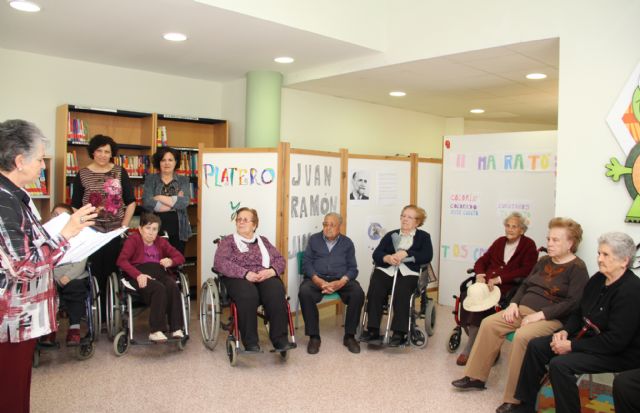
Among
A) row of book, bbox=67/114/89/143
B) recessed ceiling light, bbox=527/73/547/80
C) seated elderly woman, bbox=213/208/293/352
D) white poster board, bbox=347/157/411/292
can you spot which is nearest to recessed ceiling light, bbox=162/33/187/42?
row of book, bbox=67/114/89/143

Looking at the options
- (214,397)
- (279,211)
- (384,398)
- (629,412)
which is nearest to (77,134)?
(279,211)

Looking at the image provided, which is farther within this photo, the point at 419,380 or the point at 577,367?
the point at 419,380

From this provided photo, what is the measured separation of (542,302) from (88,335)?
10.5ft

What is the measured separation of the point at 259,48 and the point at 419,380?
3.22 meters

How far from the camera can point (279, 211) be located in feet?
16.6

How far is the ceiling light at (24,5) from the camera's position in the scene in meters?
4.09

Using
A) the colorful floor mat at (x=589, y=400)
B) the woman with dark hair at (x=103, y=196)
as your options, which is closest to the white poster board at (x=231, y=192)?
the woman with dark hair at (x=103, y=196)

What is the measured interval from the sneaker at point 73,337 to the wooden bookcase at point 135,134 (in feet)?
4.90

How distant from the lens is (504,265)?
451 centimetres

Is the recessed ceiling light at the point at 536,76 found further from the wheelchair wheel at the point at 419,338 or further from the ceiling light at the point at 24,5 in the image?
the ceiling light at the point at 24,5

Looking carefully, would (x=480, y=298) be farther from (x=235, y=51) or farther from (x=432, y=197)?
(x=235, y=51)

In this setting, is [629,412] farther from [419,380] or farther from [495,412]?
[419,380]

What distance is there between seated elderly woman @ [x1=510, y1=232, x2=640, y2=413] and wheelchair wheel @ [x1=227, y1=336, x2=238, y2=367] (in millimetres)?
2118

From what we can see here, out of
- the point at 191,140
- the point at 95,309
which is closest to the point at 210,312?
the point at 95,309
